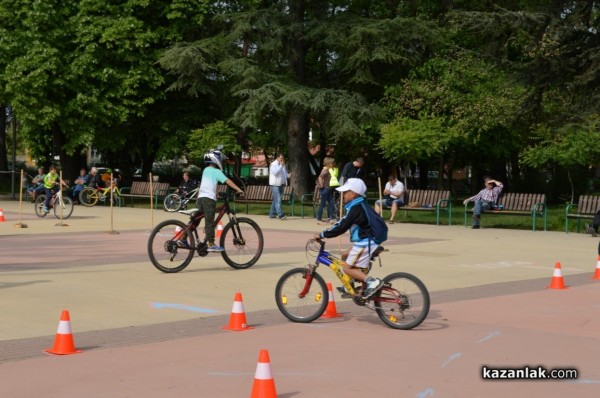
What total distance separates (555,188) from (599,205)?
20184 mm

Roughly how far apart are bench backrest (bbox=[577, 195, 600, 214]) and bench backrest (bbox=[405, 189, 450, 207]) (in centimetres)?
432

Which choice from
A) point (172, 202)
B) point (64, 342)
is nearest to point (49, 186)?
point (172, 202)

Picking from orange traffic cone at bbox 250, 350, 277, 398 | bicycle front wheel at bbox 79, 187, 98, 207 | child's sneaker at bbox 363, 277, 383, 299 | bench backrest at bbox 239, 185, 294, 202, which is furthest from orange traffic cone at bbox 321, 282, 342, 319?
bicycle front wheel at bbox 79, 187, 98, 207

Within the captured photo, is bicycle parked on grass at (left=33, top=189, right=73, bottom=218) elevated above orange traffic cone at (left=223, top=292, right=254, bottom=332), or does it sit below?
above

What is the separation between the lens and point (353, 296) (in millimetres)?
10000

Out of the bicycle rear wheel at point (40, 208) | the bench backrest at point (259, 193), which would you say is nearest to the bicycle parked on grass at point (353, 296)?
the bicycle rear wheel at point (40, 208)

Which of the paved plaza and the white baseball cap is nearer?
the paved plaza

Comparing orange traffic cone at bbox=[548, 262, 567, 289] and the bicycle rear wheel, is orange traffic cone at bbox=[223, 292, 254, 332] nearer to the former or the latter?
orange traffic cone at bbox=[548, 262, 567, 289]

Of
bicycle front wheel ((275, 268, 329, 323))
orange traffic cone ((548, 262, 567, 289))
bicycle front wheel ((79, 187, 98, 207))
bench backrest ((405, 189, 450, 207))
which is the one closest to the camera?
bicycle front wheel ((275, 268, 329, 323))

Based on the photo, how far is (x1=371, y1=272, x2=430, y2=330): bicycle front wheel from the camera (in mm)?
9594

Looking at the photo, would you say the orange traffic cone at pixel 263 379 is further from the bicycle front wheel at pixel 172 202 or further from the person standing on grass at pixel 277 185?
the bicycle front wheel at pixel 172 202

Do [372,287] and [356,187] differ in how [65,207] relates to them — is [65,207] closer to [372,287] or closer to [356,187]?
[356,187]

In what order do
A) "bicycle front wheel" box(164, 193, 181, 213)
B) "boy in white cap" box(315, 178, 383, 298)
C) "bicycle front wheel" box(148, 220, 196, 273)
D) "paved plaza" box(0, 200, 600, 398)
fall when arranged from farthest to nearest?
"bicycle front wheel" box(164, 193, 181, 213)
"bicycle front wheel" box(148, 220, 196, 273)
"boy in white cap" box(315, 178, 383, 298)
"paved plaza" box(0, 200, 600, 398)

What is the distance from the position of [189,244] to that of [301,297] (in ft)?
15.9
